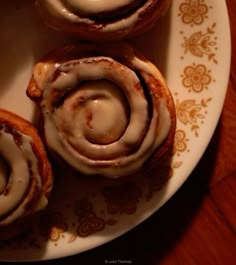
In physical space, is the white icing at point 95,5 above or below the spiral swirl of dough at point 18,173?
above

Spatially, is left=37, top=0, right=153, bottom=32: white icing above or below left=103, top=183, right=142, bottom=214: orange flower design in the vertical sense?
above

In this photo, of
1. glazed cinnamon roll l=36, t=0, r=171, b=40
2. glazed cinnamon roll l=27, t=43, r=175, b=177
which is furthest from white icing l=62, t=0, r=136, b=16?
glazed cinnamon roll l=27, t=43, r=175, b=177

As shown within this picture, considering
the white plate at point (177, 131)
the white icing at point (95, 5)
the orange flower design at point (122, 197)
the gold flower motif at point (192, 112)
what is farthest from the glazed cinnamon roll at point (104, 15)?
the orange flower design at point (122, 197)

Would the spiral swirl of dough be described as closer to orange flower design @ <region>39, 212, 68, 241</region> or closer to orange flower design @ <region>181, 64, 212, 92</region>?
orange flower design @ <region>39, 212, 68, 241</region>

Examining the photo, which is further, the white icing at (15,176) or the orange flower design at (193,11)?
the orange flower design at (193,11)

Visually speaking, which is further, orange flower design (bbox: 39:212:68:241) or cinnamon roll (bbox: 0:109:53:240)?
orange flower design (bbox: 39:212:68:241)

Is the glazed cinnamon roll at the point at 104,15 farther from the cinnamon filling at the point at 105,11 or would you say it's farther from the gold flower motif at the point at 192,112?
the gold flower motif at the point at 192,112

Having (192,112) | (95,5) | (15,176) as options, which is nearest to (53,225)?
(15,176)
